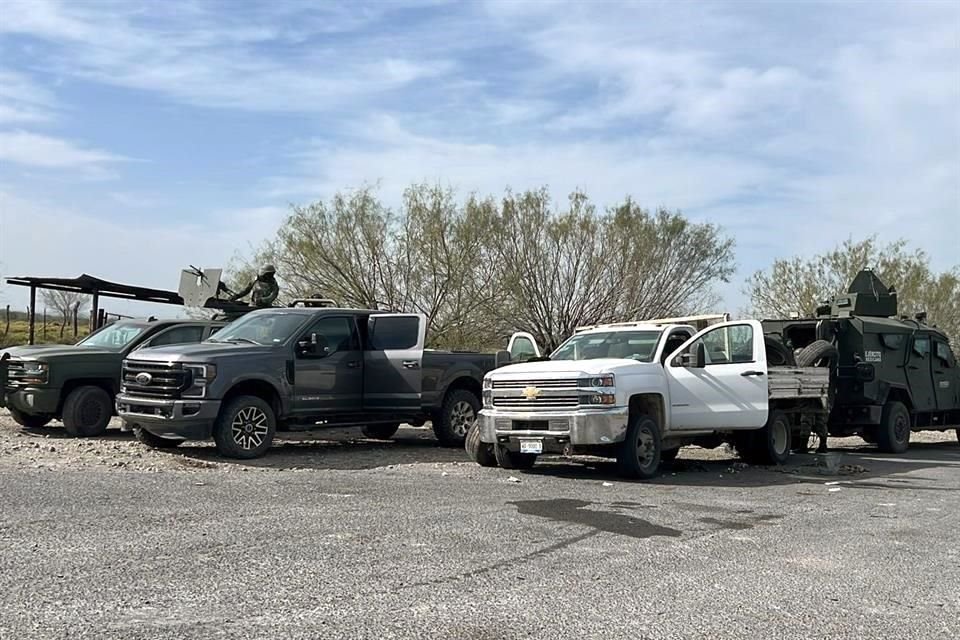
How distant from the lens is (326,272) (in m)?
32.8

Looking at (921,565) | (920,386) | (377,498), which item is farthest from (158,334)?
(920,386)

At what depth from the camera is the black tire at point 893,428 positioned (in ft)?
54.2

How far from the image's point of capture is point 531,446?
38.7 ft

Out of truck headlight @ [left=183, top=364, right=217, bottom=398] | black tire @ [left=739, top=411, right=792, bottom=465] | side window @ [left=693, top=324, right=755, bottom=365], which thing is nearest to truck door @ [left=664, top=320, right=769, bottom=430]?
side window @ [left=693, top=324, right=755, bottom=365]

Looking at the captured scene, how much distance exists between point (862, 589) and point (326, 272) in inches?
1087

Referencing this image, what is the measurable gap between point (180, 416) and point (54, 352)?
3590 mm

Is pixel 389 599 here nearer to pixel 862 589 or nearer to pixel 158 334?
pixel 862 589

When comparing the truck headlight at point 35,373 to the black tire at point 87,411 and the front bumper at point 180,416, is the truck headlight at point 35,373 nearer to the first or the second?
the black tire at point 87,411

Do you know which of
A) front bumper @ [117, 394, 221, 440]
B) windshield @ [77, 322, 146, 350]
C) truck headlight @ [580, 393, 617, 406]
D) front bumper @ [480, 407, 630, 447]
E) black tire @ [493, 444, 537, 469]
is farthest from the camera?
windshield @ [77, 322, 146, 350]

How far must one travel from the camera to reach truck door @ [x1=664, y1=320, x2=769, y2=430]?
12.6m

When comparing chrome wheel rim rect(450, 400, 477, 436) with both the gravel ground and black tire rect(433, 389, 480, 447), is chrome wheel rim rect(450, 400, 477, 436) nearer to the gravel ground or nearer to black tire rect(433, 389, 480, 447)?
black tire rect(433, 389, 480, 447)

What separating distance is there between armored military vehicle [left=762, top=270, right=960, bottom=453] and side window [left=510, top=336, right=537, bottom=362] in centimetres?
416

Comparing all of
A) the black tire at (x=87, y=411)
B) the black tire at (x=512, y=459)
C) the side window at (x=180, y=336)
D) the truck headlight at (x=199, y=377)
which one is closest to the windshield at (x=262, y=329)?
the truck headlight at (x=199, y=377)

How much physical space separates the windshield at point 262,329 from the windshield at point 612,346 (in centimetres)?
360
